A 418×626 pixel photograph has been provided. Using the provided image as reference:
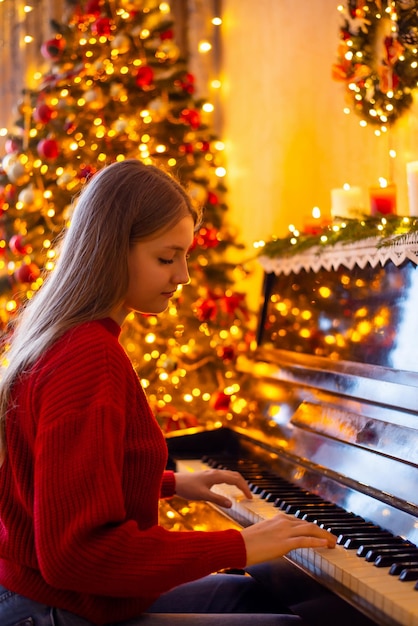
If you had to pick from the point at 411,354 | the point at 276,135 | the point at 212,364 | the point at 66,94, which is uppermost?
the point at 66,94

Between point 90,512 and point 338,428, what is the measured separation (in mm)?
1020

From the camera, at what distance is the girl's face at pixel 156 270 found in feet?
4.85

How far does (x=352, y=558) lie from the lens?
152cm

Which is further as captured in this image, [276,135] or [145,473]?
[276,135]

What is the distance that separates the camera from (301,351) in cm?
266

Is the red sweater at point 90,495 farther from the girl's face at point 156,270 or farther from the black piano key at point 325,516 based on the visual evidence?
the black piano key at point 325,516

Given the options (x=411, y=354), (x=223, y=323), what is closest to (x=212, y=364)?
(x=223, y=323)

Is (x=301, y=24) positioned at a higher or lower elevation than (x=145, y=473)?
higher

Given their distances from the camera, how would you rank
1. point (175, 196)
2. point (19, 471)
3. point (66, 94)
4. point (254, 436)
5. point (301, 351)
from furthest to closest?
point (66, 94)
point (301, 351)
point (254, 436)
point (175, 196)
point (19, 471)

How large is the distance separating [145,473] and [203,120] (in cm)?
371

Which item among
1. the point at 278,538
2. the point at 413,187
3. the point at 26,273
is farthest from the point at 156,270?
the point at 26,273

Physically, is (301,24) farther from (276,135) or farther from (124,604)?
(124,604)

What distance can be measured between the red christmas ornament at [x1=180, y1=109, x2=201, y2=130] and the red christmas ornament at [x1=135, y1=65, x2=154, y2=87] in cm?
26

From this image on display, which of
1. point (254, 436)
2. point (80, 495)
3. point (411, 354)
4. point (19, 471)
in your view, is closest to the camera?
point (80, 495)
